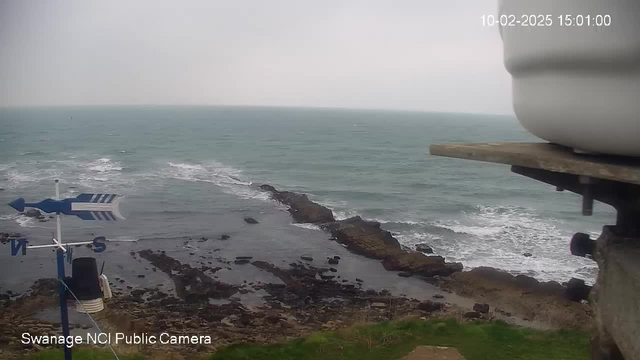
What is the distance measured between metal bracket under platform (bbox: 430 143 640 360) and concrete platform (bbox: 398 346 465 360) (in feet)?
18.2

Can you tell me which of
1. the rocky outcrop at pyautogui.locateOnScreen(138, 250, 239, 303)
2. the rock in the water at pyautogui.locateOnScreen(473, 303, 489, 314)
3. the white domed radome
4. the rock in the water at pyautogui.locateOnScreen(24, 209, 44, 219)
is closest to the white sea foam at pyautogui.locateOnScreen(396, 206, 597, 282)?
the rock in the water at pyautogui.locateOnScreen(473, 303, 489, 314)

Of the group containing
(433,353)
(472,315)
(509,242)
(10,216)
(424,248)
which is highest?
(433,353)

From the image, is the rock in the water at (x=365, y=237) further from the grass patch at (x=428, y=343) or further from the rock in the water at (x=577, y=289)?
the rock in the water at (x=577, y=289)

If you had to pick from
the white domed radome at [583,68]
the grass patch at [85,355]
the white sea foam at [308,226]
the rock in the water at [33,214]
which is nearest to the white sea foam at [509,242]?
the white sea foam at [308,226]

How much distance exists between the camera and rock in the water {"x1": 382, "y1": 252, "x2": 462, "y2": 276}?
771 inches

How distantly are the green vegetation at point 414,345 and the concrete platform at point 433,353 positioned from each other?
0.18m

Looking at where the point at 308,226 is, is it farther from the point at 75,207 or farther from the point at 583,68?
the point at 583,68

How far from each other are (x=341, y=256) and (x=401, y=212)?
962cm

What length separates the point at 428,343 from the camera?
949 cm

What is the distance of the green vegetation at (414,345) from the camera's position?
357 inches

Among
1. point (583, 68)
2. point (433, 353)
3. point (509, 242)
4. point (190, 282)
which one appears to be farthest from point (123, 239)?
point (583, 68)

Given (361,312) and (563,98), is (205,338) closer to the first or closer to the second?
(361,312)

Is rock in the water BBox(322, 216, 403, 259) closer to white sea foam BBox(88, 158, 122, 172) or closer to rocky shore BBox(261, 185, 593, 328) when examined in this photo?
Answer: rocky shore BBox(261, 185, 593, 328)

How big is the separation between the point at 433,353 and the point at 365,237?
15207 mm
